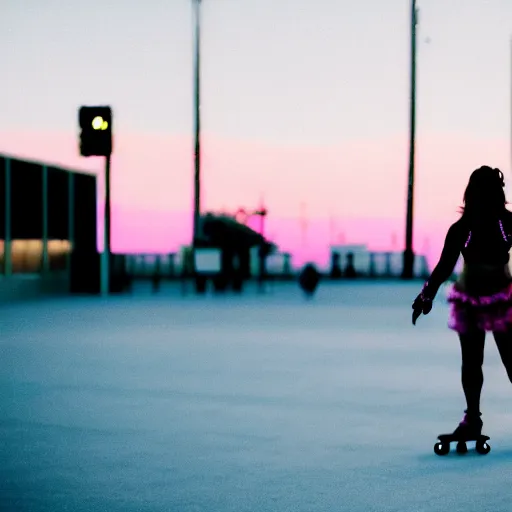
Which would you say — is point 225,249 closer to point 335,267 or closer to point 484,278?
point 335,267

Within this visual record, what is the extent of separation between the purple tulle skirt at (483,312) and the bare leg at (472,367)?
3.3 inches

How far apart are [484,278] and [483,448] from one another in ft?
3.44

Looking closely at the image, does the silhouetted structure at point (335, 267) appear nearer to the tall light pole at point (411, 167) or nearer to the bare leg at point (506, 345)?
the tall light pole at point (411, 167)

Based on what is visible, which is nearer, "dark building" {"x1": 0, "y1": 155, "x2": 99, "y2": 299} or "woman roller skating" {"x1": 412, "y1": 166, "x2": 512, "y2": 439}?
"woman roller skating" {"x1": 412, "y1": 166, "x2": 512, "y2": 439}

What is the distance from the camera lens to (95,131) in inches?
887

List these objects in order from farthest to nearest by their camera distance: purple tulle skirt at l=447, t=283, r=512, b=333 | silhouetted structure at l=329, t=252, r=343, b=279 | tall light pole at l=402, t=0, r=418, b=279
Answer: silhouetted structure at l=329, t=252, r=343, b=279
tall light pole at l=402, t=0, r=418, b=279
purple tulle skirt at l=447, t=283, r=512, b=333

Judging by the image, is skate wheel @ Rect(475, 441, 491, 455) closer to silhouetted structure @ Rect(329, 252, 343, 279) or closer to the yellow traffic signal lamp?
the yellow traffic signal lamp

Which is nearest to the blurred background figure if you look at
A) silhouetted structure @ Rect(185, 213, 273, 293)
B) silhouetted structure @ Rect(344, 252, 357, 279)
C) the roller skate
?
silhouetted structure @ Rect(185, 213, 273, 293)

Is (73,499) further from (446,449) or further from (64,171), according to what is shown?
(64,171)

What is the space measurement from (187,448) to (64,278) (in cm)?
2796

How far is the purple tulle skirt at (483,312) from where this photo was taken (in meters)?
7.31

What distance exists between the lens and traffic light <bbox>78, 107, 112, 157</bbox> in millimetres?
22438

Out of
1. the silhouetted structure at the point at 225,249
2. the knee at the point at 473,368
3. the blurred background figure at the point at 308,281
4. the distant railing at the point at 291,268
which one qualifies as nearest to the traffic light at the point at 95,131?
the silhouetted structure at the point at 225,249

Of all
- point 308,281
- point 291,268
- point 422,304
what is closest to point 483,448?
point 422,304
